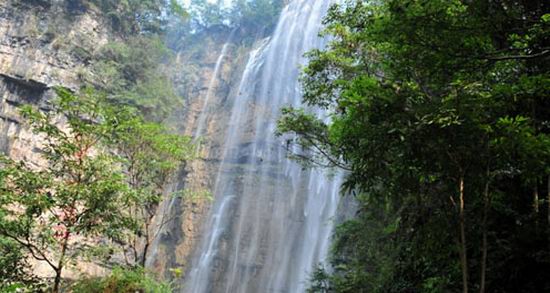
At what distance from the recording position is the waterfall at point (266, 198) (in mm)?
15789

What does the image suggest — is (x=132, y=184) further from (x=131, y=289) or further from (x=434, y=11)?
(x=434, y=11)

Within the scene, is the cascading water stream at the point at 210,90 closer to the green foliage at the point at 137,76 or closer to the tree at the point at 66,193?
the green foliage at the point at 137,76

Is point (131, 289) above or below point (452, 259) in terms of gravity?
below

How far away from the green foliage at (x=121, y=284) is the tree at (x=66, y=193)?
33 cm

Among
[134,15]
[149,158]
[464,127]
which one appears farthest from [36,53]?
[464,127]

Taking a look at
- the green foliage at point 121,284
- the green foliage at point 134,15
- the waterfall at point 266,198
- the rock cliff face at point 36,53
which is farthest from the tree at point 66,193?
the green foliage at point 134,15

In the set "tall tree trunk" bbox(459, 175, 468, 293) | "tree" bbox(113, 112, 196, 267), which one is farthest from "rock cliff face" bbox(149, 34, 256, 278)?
"tall tree trunk" bbox(459, 175, 468, 293)

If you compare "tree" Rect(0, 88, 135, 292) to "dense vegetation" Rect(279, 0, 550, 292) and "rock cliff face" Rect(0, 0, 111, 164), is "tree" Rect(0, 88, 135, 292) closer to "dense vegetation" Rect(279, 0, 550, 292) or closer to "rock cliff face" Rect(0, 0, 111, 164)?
"dense vegetation" Rect(279, 0, 550, 292)

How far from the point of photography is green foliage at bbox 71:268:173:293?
4.89 meters

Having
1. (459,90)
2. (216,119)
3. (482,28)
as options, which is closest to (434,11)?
(482,28)

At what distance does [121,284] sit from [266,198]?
12.7m

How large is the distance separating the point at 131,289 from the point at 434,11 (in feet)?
15.1

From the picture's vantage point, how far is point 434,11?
9.62 ft

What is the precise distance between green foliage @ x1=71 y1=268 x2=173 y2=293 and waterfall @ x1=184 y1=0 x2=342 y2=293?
9.74m
